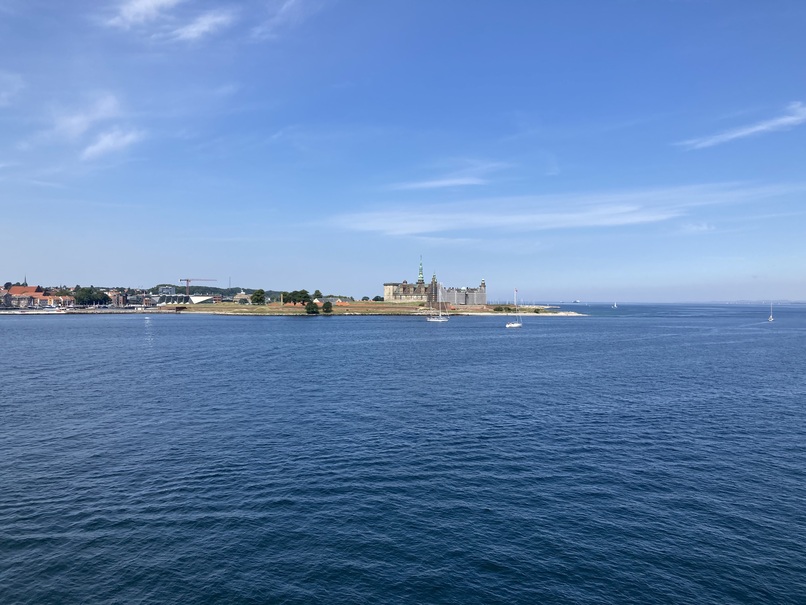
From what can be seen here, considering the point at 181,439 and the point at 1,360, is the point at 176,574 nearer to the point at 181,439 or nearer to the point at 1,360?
the point at 181,439

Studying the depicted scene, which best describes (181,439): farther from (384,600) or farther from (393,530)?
(384,600)

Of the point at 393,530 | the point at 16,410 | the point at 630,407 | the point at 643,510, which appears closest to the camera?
the point at 393,530

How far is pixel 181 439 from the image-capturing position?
43.5 m

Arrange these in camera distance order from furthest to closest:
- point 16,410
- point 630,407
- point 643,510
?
point 630,407 < point 16,410 < point 643,510

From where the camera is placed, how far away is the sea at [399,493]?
915 inches

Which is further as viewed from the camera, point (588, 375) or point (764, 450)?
point (588, 375)

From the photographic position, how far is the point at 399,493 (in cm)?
3259

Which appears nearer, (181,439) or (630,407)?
(181,439)

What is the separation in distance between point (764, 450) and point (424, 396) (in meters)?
35.2

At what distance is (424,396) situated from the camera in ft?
211

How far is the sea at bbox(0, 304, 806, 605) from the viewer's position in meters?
23.2

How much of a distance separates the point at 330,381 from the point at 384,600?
52772mm

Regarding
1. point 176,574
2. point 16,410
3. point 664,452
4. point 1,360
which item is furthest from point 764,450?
point 1,360

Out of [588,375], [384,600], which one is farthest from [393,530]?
[588,375]
